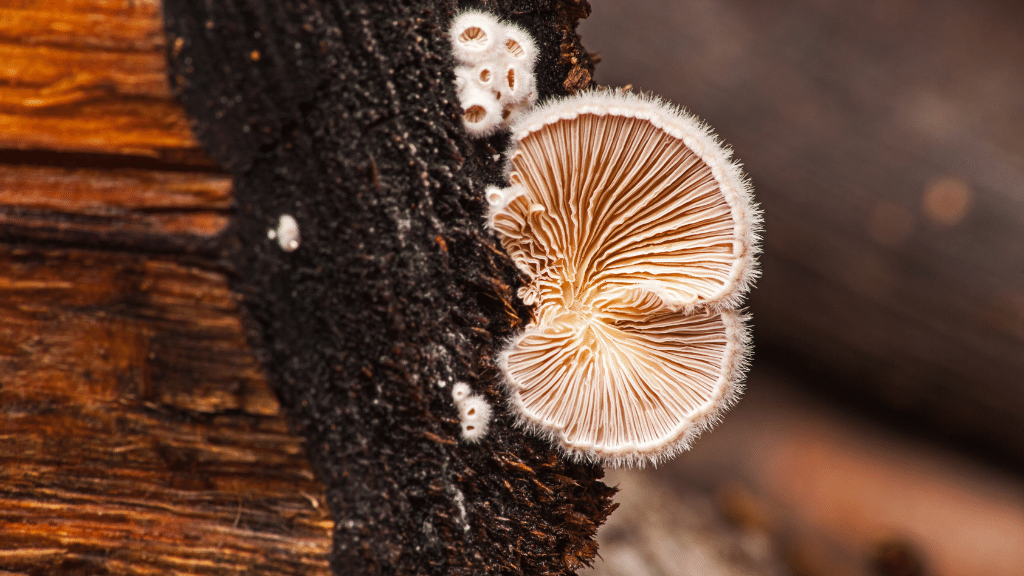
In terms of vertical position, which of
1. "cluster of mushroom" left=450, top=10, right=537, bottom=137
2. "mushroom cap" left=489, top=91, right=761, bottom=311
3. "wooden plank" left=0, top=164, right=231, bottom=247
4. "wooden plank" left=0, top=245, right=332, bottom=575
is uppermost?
"cluster of mushroom" left=450, top=10, right=537, bottom=137

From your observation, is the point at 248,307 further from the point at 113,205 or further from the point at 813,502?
the point at 813,502

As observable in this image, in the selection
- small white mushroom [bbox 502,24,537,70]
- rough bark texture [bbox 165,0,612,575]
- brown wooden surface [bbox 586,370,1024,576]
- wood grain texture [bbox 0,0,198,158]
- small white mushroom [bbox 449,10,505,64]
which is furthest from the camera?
brown wooden surface [bbox 586,370,1024,576]

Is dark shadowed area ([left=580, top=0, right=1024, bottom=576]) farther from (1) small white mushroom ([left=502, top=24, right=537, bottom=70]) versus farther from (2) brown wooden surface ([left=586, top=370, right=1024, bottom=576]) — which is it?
(1) small white mushroom ([left=502, top=24, right=537, bottom=70])

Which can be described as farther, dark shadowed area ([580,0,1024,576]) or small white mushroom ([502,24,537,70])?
dark shadowed area ([580,0,1024,576])

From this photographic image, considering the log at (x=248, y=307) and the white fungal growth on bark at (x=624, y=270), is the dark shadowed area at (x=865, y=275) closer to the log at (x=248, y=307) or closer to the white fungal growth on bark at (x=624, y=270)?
the white fungal growth on bark at (x=624, y=270)

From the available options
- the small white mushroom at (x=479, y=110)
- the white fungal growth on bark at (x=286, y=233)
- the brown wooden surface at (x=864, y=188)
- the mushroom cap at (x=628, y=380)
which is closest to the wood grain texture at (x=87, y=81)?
the white fungal growth on bark at (x=286, y=233)

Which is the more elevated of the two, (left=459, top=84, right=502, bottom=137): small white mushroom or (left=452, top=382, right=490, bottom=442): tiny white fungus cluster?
(left=459, top=84, right=502, bottom=137): small white mushroom

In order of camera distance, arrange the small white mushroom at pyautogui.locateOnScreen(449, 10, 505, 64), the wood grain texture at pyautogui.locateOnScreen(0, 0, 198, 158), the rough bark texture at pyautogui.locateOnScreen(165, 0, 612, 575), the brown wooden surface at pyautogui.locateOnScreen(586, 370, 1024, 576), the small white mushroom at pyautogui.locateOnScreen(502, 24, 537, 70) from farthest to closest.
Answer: the brown wooden surface at pyautogui.locateOnScreen(586, 370, 1024, 576) → the small white mushroom at pyautogui.locateOnScreen(502, 24, 537, 70) → the small white mushroom at pyautogui.locateOnScreen(449, 10, 505, 64) → the rough bark texture at pyautogui.locateOnScreen(165, 0, 612, 575) → the wood grain texture at pyautogui.locateOnScreen(0, 0, 198, 158)

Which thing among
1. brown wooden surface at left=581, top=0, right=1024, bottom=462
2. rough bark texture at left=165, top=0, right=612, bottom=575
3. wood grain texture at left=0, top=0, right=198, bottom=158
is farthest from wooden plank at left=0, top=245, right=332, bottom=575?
brown wooden surface at left=581, top=0, right=1024, bottom=462

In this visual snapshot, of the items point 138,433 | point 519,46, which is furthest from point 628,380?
point 138,433
